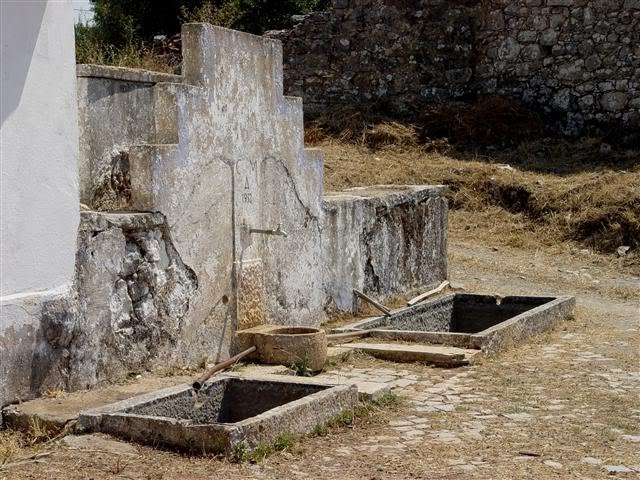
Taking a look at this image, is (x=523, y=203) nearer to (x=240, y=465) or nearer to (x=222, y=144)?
(x=222, y=144)

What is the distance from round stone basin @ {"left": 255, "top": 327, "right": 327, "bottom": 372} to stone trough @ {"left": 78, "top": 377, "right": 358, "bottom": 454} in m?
A: 1.20

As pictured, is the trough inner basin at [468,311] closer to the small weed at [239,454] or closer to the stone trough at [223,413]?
the stone trough at [223,413]

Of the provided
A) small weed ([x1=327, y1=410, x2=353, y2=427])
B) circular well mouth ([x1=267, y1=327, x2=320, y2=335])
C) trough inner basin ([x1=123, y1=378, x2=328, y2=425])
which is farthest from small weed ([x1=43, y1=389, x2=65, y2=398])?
circular well mouth ([x1=267, y1=327, x2=320, y2=335])

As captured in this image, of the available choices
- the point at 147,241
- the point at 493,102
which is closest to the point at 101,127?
the point at 147,241

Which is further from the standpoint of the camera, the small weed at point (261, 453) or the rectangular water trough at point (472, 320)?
the rectangular water trough at point (472, 320)

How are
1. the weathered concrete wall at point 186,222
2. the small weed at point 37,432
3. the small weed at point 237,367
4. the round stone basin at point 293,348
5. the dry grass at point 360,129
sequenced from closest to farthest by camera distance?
the small weed at point 37,432 < the weathered concrete wall at point 186,222 < the small weed at point 237,367 < the round stone basin at point 293,348 < the dry grass at point 360,129

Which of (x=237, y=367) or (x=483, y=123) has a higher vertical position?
(x=483, y=123)

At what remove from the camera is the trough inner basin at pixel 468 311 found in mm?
10885

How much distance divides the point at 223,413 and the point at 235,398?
12cm

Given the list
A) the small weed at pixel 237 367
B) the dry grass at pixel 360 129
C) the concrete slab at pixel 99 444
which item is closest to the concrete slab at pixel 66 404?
the concrete slab at pixel 99 444

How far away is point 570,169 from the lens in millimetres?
15617

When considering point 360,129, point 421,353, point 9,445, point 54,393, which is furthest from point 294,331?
point 360,129

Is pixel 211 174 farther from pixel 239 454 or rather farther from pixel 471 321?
pixel 471 321

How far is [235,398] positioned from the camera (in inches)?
270
